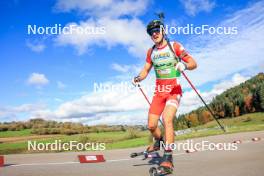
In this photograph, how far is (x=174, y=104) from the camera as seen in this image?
7922mm

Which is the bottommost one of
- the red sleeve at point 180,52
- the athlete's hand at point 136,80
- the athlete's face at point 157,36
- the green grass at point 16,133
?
the green grass at point 16,133

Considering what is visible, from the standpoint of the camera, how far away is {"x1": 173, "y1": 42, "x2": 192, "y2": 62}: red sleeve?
8.36 m

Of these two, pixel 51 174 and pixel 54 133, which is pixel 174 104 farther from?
pixel 54 133

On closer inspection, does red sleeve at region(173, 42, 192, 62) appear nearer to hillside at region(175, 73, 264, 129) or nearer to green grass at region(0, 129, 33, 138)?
green grass at region(0, 129, 33, 138)

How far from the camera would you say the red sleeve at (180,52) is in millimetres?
8356

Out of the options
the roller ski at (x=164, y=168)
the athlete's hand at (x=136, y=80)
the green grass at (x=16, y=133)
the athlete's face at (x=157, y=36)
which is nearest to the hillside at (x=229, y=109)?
the green grass at (x=16, y=133)

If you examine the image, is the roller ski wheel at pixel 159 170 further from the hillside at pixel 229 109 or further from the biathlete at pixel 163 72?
the hillside at pixel 229 109

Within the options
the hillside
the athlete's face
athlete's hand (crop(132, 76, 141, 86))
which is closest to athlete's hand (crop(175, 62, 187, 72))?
the athlete's face

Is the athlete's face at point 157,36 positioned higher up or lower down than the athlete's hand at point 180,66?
higher up

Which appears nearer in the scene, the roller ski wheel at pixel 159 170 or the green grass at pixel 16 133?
the roller ski wheel at pixel 159 170

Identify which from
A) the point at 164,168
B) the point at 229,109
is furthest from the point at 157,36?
the point at 229,109

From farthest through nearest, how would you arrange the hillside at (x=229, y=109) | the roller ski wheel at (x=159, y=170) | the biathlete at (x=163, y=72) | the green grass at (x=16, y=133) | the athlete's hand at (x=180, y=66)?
the hillside at (x=229, y=109)
the green grass at (x=16, y=133)
the biathlete at (x=163, y=72)
the athlete's hand at (x=180, y=66)
the roller ski wheel at (x=159, y=170)

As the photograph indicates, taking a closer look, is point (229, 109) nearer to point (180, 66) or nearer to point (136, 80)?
point (136, 80)

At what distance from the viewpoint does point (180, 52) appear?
8445mm
